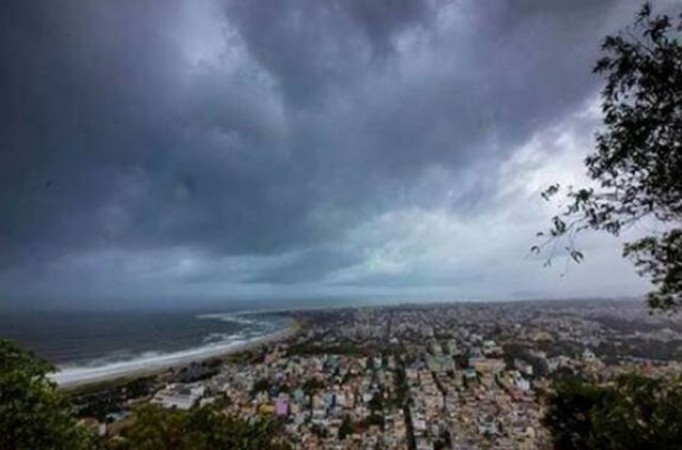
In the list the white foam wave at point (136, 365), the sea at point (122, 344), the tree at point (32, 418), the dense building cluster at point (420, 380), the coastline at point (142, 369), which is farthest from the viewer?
the sea at point (122, 344)

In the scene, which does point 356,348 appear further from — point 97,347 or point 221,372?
point 97,347

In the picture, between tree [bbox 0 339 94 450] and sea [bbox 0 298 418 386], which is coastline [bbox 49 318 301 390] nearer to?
sea [bbox 0 298 418 386]

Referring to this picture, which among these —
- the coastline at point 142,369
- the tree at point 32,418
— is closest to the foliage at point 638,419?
Result: the tree at point 32,418

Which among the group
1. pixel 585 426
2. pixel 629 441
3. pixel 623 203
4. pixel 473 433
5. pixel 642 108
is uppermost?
pixel 642 108

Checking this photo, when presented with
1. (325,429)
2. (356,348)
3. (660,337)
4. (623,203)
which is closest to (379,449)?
(325,429)

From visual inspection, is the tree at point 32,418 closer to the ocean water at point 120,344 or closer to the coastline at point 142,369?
the coastline at point 142,369

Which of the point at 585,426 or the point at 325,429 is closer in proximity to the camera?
the point at 585,426

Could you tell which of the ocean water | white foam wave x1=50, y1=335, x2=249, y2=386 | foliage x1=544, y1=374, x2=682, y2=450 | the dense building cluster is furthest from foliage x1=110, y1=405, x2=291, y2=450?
the ocean water
